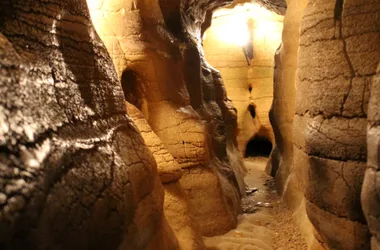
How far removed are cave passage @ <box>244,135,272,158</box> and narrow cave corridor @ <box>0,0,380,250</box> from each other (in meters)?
5.42

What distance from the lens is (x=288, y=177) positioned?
5.86 meters

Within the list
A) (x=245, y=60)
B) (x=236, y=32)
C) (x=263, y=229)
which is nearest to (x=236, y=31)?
(x=236, y=32)

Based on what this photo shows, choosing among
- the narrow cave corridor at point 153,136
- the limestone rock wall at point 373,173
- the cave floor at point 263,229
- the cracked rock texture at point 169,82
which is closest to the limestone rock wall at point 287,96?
the narrow cave corridor at point 153,136

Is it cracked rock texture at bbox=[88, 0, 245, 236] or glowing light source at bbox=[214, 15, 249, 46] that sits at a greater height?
glowing light source at bbox=[214, 15, 249, 46]

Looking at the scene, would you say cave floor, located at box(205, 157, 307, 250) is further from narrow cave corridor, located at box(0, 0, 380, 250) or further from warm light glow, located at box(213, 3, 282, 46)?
warm light glow, located at box(213, 3, 282, 46)

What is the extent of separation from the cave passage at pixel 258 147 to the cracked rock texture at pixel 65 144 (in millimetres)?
9307

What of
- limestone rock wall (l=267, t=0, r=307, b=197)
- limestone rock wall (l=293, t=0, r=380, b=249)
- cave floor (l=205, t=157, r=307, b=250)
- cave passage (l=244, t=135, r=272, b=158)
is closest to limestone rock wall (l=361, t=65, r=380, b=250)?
limestone rock wall (l=293, t=0, r=380, b=249)

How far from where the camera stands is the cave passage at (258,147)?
11.5 m

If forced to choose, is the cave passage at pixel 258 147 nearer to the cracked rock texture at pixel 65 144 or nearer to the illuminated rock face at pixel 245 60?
the illuminated rock face at pixel 245 60

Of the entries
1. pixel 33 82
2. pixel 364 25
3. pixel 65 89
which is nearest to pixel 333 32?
pixel 364 25

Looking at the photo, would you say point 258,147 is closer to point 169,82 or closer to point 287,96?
point 287,96

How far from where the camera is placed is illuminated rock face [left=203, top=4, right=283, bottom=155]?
1111 cm

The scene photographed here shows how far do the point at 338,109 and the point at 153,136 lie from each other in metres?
2.05

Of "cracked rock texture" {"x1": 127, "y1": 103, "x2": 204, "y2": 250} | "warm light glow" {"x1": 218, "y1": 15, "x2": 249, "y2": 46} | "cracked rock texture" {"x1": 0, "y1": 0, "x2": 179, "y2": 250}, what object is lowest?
"cracked rock texture" {"x1": 127, "y1": 103, "x2": 204, "y2": 250}
